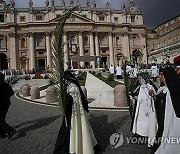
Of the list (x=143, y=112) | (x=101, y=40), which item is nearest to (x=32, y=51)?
(x=101, y=40)

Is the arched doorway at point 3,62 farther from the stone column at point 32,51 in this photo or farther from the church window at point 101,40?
the church window at point 101,40

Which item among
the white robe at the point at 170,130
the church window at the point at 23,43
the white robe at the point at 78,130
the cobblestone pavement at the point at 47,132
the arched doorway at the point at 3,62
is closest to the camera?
the white robe at the point at 170,130

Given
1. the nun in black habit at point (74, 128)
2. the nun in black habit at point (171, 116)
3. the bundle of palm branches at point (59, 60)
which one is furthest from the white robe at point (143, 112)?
the bundle of palm branches at point (59, 60)

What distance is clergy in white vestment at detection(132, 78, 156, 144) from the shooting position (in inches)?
204

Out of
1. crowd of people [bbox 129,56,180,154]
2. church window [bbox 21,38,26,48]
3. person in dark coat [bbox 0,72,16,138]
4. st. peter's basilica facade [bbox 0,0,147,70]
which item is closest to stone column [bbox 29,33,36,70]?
st. peter's basilica facade [bbox 0,0,147,70]

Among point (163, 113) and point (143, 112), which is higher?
point (163, 113)

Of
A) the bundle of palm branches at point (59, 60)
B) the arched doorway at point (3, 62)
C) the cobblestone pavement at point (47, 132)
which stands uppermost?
the arched doorway at point (3, 62)

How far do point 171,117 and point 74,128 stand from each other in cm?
197

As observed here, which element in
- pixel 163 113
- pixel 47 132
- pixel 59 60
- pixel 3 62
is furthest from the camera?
pixel 3 62

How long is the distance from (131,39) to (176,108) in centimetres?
7135

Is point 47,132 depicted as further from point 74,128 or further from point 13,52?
point 13,52

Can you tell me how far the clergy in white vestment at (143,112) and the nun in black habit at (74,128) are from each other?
4.20 ft

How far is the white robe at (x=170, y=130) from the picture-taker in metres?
3.48

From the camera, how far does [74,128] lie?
4.48 meters
